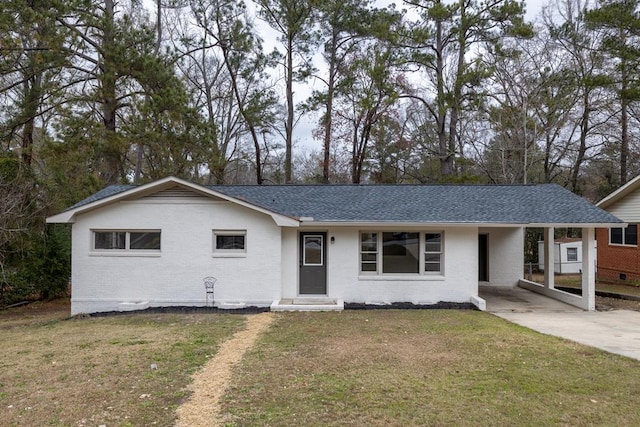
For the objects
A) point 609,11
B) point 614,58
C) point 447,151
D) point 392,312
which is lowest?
point 392,312

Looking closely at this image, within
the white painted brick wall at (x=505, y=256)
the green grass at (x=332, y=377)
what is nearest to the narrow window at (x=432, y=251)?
the green grass at (x=332, y=377)

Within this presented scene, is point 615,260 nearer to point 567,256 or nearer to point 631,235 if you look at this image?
point 631,235

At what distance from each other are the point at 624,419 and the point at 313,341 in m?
4.83

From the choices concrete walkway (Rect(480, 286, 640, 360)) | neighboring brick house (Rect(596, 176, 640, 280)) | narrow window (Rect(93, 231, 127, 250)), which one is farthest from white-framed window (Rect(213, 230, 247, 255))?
neighboring brick house (Rect(596, 176, 640, 280))

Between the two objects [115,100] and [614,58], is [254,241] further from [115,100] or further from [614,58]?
[614,58]

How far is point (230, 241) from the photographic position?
11.8 metres

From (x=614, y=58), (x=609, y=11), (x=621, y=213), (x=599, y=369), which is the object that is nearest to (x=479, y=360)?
(x=599, y=369)

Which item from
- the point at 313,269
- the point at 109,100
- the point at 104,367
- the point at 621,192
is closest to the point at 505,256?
the point at 621,192

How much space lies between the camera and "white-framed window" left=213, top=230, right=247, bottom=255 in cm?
1169

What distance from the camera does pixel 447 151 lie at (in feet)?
78.6

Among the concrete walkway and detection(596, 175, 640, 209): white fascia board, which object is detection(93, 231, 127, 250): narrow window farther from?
detection(596, 175, 640, 209): white fascia board

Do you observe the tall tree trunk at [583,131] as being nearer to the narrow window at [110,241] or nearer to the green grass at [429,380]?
the green grass at [429,380]

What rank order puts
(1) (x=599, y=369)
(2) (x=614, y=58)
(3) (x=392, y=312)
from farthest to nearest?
(2) (x=614, y=58) → (3) (x=392, y=312) → (1) (x=599, y=369)

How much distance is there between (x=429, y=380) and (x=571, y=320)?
646 centimetres
